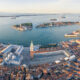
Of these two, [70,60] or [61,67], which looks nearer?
[61,67]

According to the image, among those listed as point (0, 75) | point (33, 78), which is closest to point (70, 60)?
point (33, 78)

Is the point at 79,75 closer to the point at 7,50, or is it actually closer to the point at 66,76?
the point at 66,76

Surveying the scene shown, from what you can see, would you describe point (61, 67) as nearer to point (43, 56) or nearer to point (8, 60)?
point (43, 56)

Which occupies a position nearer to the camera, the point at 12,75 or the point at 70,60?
the point at 12,75

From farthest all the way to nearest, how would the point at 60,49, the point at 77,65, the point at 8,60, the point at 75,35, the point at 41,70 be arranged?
the point at 75,35, the point at 60,49, the point at 8,60, the point at 77,65, the point at 41,70

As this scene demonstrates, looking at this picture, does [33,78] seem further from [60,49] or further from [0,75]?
[60,49]

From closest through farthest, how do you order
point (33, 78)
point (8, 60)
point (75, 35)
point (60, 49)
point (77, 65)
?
point (33, 78)
point (77, 65)
point (8, 60)
point (60, 49)
point (75, 35)

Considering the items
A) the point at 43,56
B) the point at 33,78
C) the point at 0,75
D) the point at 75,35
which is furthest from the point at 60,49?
the point at 75,35

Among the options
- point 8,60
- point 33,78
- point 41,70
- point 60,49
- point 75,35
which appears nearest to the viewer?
point 33,78

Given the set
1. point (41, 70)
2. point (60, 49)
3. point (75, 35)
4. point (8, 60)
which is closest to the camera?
point (41, 70)
